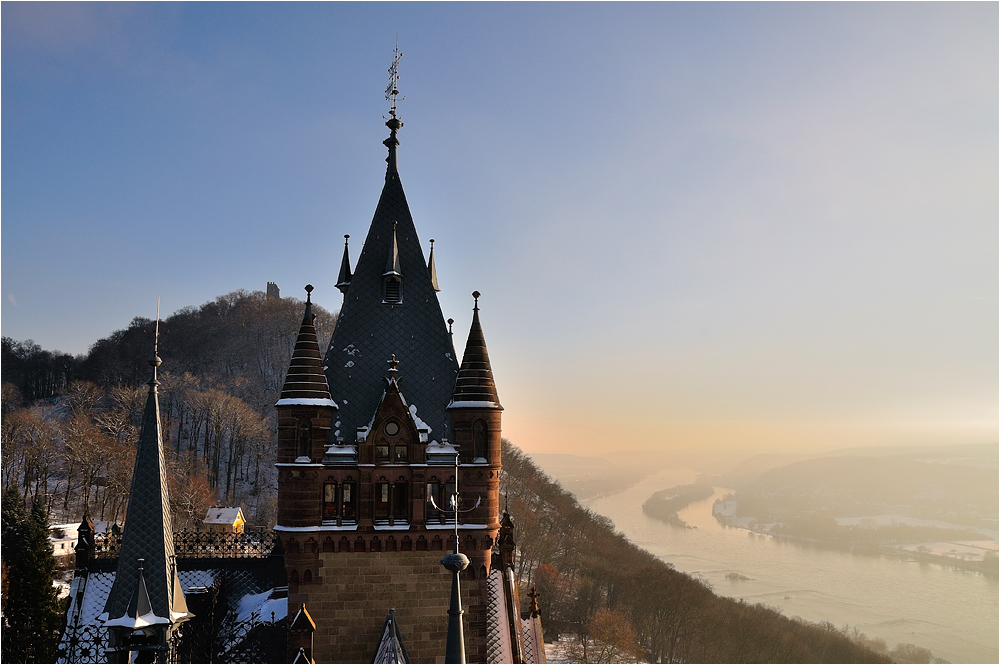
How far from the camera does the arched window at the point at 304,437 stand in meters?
20.6

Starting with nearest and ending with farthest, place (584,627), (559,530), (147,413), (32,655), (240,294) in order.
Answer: (147,413) → (32,655) → (584,627) → (559,530) → (240,294)

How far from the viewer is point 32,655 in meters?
19.5

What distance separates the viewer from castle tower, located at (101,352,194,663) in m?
15.4

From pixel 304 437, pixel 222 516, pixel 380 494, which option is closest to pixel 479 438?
pixel 380 494

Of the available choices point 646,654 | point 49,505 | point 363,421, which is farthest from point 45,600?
point 646,654

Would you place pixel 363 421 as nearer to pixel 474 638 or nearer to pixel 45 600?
pixel 474 638

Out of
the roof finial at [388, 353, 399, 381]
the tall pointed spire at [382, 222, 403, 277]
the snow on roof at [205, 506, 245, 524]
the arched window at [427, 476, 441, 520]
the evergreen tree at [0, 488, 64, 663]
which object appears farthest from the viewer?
the snow on roof at [205, 506, 245, 524]

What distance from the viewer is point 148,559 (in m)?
16.1

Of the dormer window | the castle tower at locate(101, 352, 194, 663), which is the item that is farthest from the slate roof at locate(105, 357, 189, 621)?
the dormer window

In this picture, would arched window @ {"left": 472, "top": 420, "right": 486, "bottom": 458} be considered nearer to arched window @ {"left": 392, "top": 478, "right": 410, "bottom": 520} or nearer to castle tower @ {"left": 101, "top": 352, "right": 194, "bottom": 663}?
arched window @ {"left": 392, "top": 478, "right": 410, "bottom": 520}

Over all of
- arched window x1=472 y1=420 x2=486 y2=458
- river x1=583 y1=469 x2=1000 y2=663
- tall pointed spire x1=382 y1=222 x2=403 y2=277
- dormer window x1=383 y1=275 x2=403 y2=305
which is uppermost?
tall pointed spire x1=382 y1=222 x2=403 y2=277

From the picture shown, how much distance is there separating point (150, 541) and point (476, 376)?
999 centimetres

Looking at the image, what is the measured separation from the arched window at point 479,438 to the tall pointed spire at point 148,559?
8.83 metres

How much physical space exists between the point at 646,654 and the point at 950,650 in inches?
1427
